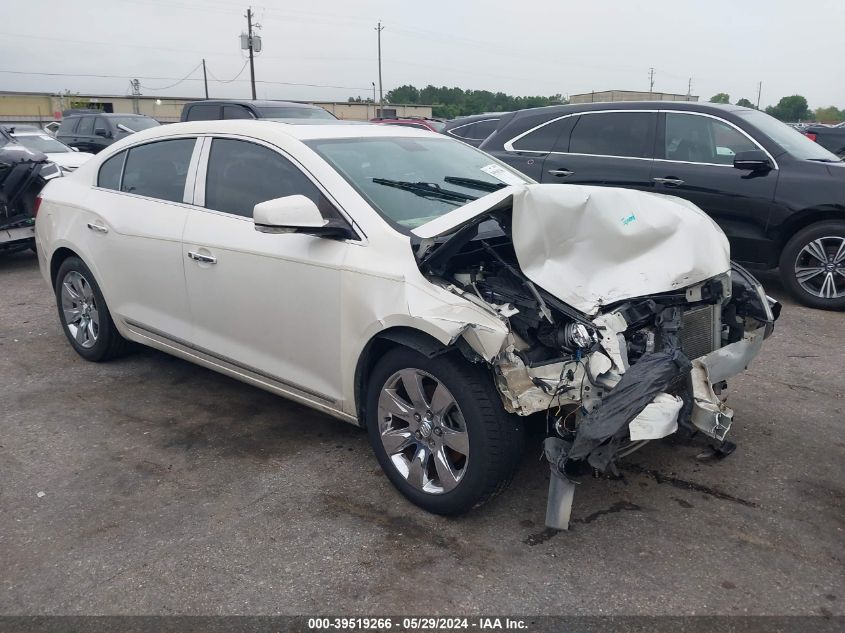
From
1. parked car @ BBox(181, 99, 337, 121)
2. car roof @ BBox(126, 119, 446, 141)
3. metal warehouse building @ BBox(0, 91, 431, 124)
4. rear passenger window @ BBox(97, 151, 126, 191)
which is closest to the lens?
car roof @ BBox(126, 119, 446, 141)

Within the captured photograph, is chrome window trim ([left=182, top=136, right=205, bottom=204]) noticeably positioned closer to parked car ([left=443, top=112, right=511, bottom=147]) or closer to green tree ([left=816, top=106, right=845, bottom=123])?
parked car ([left=443, top=112, right=511, bottom=147])

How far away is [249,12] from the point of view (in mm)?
50906

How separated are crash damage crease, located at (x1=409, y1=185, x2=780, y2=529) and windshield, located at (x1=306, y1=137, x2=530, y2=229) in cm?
34

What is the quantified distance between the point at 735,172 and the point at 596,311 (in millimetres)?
4461

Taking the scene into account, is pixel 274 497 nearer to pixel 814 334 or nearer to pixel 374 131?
pixel 374 131

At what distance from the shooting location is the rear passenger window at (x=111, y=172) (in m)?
5.04

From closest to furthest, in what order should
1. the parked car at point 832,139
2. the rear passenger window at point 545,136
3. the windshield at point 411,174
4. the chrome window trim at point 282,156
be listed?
1. the chrome window trim at point 282,156
2. the windshield at point 411,174
3. the rear passenger window at point 545,136
4. the parked car at point 832,139

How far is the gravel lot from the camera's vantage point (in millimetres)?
2832

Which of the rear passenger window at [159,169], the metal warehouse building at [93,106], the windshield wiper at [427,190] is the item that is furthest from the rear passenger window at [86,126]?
the metal warehouse building at [93,106]

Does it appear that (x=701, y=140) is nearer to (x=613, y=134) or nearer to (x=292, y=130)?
(x=613, y=134)

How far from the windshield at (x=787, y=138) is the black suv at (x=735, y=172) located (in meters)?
0.02

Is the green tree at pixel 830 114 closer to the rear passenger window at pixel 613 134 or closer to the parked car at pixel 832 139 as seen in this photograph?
the parked car at pixel 832 139

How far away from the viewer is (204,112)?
11.8m

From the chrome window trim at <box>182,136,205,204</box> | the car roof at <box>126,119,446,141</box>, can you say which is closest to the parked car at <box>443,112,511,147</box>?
the car roof at <box>126,119,446,141</box>
